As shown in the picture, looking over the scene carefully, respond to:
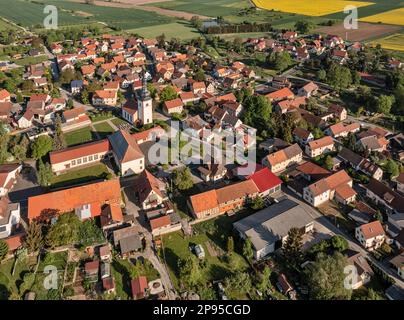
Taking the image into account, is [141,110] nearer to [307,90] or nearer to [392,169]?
[307,90]

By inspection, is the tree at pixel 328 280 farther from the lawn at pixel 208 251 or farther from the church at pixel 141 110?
the church at pixel 141 110

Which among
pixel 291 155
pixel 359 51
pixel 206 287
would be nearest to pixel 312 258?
pixel 206 287

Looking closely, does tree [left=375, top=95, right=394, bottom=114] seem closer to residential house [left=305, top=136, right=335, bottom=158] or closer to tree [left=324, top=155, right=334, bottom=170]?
residential house [left=305, top=136, right=335, bottom=158]

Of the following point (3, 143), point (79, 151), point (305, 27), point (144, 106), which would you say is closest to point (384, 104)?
point (144, 106)

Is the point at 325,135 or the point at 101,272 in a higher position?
the point at 325,135

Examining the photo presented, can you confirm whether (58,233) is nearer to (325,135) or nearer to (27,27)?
(325,135)

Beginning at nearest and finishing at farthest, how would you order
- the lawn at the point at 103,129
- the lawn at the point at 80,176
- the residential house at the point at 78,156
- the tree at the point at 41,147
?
the lawn at the point at 80,176 → the residential house at the point at 78,156 → the tree at the point at 41,147 → the lawn at the point at 103,129

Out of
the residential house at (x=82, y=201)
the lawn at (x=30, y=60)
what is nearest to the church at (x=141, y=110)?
the residential house at (x=82, y=201)
